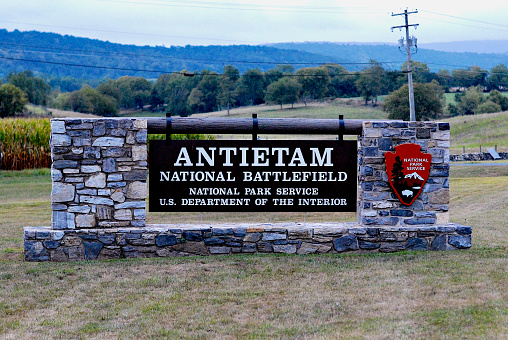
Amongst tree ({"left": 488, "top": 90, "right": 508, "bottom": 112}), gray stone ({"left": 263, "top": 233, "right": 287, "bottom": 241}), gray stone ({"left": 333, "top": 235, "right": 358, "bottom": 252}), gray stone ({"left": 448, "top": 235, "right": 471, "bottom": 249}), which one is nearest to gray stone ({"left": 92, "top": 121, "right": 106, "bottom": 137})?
gray stone ({"left": 263, "top": 233, "right": 287, "bottom": 241})

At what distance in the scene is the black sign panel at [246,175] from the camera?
33.3 ft

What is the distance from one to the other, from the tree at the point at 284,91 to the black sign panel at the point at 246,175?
74.1 metres

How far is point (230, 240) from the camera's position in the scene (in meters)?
9.92

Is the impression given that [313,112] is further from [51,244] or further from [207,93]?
[51,244]

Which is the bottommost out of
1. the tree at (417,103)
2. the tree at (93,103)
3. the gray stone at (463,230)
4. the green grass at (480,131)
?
the gray stone at (463,230)

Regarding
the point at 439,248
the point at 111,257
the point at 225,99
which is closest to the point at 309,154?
the point at 439,248

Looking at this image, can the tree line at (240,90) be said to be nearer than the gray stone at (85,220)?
No

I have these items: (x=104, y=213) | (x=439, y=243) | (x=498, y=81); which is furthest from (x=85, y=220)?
(x=498, y=81)

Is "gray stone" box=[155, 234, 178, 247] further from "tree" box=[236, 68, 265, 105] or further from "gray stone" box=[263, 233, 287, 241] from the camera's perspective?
"tree" box=[236, 68, 265, 105]

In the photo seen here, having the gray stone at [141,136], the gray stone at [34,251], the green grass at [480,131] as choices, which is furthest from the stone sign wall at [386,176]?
the green grass at [480,131]

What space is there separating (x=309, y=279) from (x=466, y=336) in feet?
8.92

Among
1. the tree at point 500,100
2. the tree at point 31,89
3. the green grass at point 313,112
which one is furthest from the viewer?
the tree at point 31,89

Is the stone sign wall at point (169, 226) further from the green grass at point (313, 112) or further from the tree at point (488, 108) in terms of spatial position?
the tree at point (488, 108)

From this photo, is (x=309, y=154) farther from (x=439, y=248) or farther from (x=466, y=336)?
(x=466, y=336)
